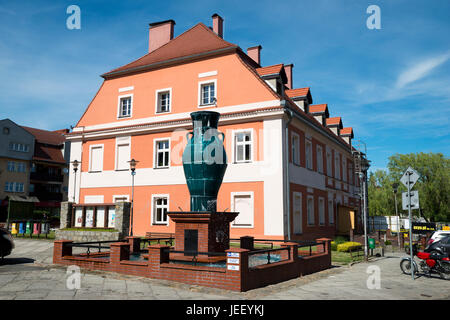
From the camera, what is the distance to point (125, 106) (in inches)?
1038

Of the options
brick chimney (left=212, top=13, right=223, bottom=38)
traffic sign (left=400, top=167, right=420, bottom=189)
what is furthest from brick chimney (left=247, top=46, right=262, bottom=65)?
traffic sign (left=400, top=167, right=420, bottom=189)

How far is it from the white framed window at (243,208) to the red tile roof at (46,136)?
40.6 metres

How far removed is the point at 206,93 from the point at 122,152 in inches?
286

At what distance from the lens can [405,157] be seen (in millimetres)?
44500

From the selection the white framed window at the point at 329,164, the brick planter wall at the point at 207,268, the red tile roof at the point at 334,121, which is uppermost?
the red tile roof at the point at 334,121

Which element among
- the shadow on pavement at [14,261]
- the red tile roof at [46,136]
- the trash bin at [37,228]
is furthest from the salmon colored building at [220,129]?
the red tile roof at [46,136]

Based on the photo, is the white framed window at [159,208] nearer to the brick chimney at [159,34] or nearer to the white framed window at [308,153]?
the white framed window at [308,153]

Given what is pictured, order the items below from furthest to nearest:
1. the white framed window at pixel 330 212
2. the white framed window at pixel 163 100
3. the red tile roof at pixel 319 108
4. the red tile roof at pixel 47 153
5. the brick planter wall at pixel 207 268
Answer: the red tile roof at pixel 47 153, the red tile roof at pixel 319 108, the white framed window at pixel 330 212, the white framed window at pixel 163 100, the brick planter wall at pixel 207 268

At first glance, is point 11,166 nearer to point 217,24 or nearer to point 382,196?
point 217,24

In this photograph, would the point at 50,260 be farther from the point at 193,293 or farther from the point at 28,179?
the point at 28,179

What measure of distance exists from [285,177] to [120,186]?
36.9ft

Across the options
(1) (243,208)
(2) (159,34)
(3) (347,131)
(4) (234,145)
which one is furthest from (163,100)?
(3) (347,131)

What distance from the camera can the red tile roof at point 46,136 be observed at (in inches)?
2076
